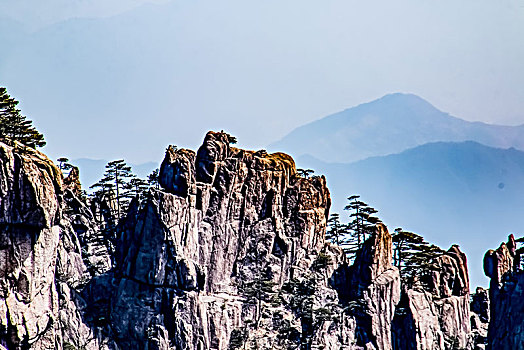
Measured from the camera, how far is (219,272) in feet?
275

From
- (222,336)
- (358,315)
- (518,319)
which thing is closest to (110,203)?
(222,336)

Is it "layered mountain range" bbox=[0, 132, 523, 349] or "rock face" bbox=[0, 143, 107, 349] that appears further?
"layered mountain range" bbox=[0, 132, 523, 349]

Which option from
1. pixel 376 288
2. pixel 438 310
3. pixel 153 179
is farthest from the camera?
pixel 438 310

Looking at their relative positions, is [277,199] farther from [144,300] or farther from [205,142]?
[144,300]

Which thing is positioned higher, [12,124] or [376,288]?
[12,124]

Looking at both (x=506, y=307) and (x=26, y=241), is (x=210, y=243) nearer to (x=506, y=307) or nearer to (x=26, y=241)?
(x=26, y=241)

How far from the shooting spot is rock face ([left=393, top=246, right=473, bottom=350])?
90.6 m

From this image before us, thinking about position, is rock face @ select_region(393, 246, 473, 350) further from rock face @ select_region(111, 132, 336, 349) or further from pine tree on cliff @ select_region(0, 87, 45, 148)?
pine tree on cliff @ select_region(0, 87, 45, 148)

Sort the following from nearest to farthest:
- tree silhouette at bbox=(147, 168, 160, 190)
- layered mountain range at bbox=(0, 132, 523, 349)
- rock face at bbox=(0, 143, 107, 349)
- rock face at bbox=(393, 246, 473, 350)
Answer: rock face at bbox=(0, 143, 107, 349) → layered mountain range at bbox=(0, 132, 523, 349) → rock face at bbox=(393, 246, 473, 350) → tree silhouette at bbox=(147, 168, 160, 190)

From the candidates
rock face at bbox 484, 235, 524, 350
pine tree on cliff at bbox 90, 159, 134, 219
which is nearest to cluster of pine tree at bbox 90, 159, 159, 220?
pine tree on cliff at bbox 90, 159, 134, 219

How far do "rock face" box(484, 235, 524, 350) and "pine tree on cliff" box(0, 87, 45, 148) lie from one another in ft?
186

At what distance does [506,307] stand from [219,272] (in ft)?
115

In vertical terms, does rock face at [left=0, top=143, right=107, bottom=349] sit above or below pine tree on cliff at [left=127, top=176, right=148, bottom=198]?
below

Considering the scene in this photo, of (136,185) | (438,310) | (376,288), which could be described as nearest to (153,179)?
(136,185)
